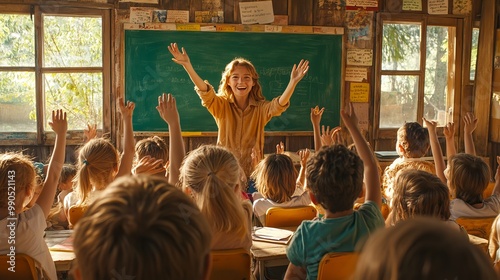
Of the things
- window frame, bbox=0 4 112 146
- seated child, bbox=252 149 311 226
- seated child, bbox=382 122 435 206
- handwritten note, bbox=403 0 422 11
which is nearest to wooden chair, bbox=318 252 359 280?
seated child, bbox=252 149 311 226

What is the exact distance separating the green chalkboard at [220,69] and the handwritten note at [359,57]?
130 millimetres

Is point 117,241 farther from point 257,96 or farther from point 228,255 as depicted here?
point 257,96

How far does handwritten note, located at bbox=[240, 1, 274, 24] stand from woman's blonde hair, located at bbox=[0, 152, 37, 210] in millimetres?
3943

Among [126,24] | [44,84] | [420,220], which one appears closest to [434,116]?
[126,24]

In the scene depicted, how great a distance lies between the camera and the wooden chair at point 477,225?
2787 millimetres

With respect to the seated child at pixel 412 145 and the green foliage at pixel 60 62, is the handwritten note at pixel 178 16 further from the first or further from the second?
the seated child at pixel 412 145

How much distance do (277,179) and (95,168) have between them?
0.99m

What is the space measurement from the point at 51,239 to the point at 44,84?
307 cm

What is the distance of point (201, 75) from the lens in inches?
227

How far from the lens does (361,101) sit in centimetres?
618

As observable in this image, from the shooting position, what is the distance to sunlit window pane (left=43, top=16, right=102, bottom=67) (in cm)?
539

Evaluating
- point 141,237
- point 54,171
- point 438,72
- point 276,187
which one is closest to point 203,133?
point 276,187

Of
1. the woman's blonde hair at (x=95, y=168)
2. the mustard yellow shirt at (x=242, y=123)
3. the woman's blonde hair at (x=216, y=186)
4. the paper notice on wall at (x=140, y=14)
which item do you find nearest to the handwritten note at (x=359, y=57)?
the mustard yellow shirt at (x=242, y=123)

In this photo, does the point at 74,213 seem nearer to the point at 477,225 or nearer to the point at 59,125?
the point at 59,125
